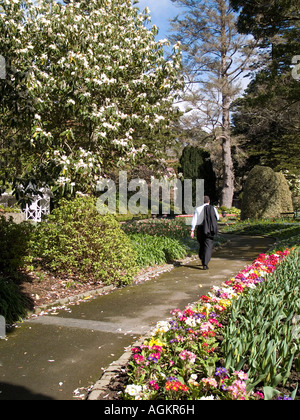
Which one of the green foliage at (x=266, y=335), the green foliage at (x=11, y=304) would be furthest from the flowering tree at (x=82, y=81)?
the green foliage at (x=266, y=335)

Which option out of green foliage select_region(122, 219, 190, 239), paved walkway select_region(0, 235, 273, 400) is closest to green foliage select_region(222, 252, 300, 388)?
paved walkway select_region(0, 235, 273, 400)

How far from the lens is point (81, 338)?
13.7ft

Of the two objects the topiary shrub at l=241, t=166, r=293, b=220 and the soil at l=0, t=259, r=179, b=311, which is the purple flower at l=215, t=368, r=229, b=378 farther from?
the topiary shrub at l=241, t=166, r=293, b=220

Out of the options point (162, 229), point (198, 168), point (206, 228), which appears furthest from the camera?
point (198, 168)

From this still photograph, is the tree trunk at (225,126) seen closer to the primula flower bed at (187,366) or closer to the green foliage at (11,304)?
the green foliage at (11,304)

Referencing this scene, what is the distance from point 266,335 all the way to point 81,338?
2043 mm

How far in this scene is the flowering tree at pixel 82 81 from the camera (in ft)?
24.5

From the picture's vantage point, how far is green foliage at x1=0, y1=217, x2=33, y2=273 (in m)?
5.89

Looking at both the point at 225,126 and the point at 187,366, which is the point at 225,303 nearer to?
the point at 187,366

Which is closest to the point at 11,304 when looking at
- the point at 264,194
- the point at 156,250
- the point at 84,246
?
the point at 84,246

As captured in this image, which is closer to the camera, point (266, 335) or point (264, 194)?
point (266, 335)

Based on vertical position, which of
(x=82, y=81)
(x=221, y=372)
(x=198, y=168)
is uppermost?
(x=82, y=81)

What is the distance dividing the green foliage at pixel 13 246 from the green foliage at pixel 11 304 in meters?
0.70
